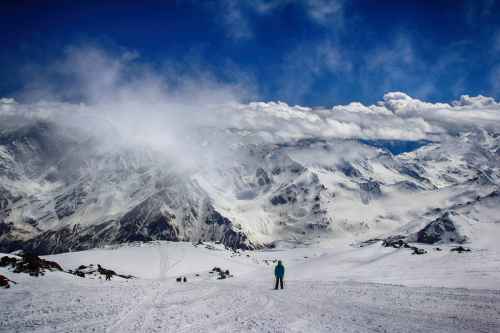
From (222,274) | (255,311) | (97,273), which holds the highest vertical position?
(222,274)

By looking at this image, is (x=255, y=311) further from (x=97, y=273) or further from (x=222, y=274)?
(x=222, y=274)

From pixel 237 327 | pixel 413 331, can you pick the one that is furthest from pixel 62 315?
pixel 413 331

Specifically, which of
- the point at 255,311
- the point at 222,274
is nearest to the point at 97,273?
the point at 222,274

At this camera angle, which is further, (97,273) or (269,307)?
(97,273)

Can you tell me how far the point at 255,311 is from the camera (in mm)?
24484

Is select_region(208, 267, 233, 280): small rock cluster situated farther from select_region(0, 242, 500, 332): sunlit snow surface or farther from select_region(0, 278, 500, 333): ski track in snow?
select_region(0, 278, 500, 333): ski track in snow

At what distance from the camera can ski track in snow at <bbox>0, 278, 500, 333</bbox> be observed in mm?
19984

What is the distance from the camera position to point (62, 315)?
22.4m

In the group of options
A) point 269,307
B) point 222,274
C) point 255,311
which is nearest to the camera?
point 255,311

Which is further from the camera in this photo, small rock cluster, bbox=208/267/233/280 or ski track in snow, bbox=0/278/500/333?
small rock cluster, bbox=208/267/233/280

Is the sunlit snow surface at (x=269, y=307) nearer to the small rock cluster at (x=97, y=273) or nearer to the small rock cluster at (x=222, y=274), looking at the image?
the small rock cluster at (x=97, y=273)

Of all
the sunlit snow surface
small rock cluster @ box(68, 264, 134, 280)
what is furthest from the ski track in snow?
small rock cluster @ box(68, 264, 134, 280)

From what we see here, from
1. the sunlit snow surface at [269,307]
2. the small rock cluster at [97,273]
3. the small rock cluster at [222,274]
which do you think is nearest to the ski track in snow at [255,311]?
the sunlit snow surface at [269,307]

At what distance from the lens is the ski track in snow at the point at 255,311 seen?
20.0 m
